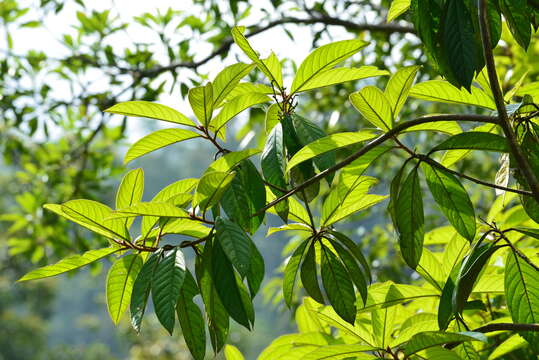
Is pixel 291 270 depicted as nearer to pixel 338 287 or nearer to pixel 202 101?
pixel 338 287

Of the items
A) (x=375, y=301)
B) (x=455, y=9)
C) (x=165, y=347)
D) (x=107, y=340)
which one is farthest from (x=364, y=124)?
(x=107, y=340)

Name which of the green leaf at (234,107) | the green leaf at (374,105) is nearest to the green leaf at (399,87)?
the green leaf at (374,105)

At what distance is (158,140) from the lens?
67 centimetres

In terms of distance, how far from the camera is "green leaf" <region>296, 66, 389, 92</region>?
665 millimetres

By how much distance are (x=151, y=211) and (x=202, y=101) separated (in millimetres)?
129

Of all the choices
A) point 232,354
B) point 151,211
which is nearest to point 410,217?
point 151,211

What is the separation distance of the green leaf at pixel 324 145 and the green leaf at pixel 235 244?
0.08m

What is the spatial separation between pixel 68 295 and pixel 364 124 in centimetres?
3539

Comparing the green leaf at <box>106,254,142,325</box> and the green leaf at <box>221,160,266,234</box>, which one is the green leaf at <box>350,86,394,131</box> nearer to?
the green leaf at <box>221,160,266,234</box>

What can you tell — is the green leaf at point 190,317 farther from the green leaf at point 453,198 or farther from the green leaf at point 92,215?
the green leaf at point 453,198

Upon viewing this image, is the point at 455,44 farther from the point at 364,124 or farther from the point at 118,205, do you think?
the point at 364,124

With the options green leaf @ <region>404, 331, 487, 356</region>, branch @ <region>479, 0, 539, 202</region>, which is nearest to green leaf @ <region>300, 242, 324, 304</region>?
green leaf @ <region>404, 331, 487, 356</region>

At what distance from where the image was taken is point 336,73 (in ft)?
2.19

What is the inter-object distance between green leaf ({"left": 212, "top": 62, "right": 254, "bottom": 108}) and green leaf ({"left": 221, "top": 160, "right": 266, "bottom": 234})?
0.27ft
